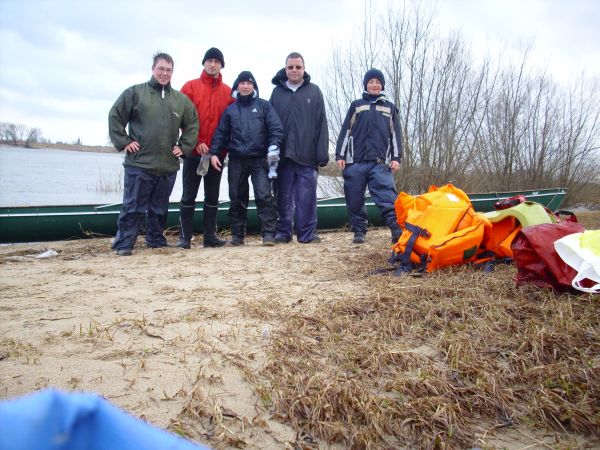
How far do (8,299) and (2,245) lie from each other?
13.4 feet

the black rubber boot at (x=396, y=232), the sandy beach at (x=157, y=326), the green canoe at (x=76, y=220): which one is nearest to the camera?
the sandy beach at (x=157, y=326)

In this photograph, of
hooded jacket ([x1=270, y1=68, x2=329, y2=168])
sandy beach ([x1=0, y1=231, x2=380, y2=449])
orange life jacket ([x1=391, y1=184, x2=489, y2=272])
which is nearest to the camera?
sandy beach ([x1=0, y1=231, x2=380, y2=449])

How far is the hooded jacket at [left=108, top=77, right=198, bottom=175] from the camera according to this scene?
503 cm

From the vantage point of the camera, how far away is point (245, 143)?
18.0ft

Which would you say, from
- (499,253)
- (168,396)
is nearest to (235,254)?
(499,253)

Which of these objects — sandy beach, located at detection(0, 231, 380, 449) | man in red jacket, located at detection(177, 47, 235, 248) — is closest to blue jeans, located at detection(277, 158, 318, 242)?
man in red jacket, located at detection(177, 47, 235, 248)

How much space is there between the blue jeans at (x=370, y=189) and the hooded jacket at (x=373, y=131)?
102 mm

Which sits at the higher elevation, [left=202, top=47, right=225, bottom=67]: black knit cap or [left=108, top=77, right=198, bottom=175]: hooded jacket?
[left=202, top=47, right=225, bottom=67]: black knit cap

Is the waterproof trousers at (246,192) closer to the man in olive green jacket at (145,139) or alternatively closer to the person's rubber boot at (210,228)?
the person's rubber boot at (210,228)

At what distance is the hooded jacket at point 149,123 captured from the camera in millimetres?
5027

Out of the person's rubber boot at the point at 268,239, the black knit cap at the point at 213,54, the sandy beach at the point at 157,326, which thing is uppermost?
the black knit cap at the point at 213,54

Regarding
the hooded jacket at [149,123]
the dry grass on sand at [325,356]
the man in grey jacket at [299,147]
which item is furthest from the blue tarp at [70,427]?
the man in grey jacket at [299,147]

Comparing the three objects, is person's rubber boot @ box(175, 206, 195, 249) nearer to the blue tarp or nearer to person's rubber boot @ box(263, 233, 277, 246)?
person's rubber boot @ box(263, 233, 277, 246)

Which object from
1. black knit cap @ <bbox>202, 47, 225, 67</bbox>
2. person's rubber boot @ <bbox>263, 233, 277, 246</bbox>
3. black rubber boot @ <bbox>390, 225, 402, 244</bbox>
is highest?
black knit cap @ <bbox>202, 47, 225, 67</bbox>
